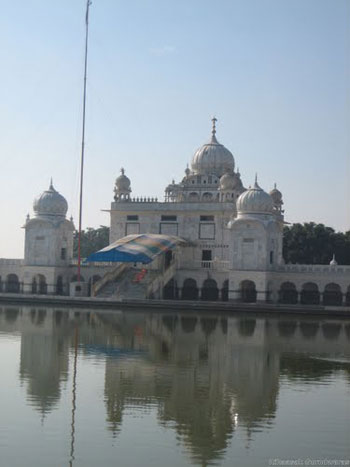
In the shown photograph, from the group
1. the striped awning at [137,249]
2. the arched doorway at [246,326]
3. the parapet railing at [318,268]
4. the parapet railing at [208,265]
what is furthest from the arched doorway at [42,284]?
the arched doorway at [246,326]

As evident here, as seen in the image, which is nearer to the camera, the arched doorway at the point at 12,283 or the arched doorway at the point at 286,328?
the arched doorway at the point at 286,328

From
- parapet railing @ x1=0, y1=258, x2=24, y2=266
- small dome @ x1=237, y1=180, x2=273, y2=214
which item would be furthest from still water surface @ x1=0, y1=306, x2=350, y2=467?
parapet railing @ x1=0, y1=258, x2=24, y2=266

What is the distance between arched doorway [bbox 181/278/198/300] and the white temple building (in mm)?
64

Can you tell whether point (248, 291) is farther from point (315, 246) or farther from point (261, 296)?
point (315, 246)

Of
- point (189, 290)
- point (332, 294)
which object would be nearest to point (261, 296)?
point (332, 294)

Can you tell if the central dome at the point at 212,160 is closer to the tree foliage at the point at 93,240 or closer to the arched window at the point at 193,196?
the arched window at the point at 193,196

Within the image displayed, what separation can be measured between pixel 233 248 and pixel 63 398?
3204cm

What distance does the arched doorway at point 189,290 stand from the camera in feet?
175

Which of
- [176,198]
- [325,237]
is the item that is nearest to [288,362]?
[176,198]

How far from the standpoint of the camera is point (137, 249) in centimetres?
5012

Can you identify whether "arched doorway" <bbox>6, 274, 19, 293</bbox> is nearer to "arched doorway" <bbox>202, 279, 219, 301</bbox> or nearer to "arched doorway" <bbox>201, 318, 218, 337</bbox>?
"arched doorway" <bbox>202, 279, 219, 301</bbox>

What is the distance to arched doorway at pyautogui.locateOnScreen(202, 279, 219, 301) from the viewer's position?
5306 cm

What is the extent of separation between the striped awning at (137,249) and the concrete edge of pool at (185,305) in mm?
2848

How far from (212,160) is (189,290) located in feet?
37.6
